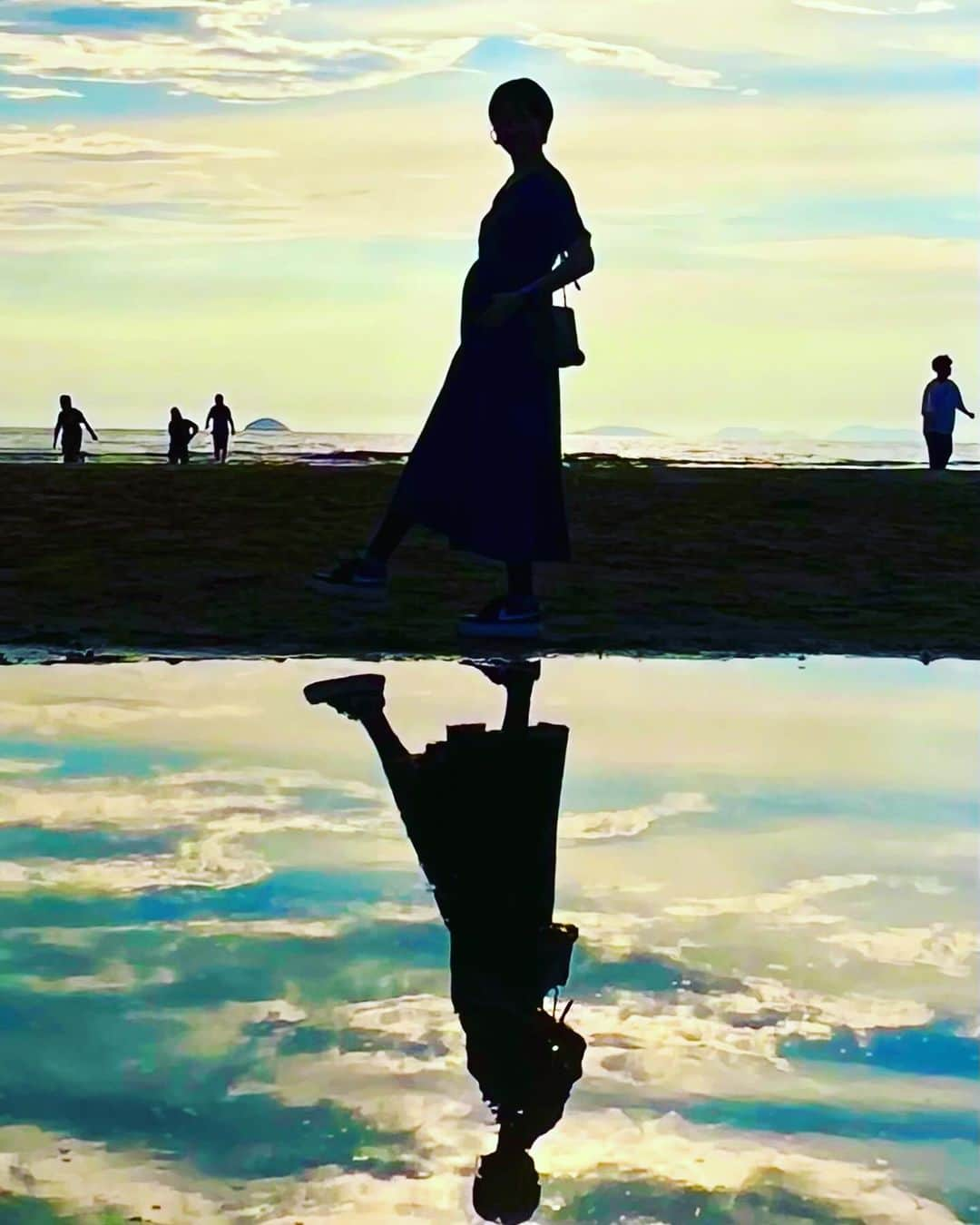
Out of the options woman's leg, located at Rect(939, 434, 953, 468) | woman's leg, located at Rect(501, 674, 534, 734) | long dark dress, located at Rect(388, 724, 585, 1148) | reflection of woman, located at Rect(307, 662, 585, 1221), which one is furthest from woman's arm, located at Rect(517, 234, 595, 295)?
woman's leg, located at Rect(939, 434, 953, 468)

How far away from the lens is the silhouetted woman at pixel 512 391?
9.12m

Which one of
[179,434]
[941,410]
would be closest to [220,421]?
[179,434]

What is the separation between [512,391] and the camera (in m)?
9.30

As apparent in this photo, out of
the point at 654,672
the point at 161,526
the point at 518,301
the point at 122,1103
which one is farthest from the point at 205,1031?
the point at 161,526

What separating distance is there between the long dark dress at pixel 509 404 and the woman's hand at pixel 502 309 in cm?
5

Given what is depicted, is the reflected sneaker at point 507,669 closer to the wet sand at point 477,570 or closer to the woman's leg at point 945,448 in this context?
the wet sand at point 477,570

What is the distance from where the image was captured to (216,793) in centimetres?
558

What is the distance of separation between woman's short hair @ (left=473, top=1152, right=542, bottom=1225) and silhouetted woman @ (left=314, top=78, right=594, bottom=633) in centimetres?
622

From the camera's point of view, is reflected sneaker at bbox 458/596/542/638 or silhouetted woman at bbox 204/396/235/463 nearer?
reflected sneaker at bbox 458/596/542/638

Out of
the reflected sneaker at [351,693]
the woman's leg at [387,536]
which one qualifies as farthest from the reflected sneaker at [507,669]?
the woman's leg at [387,536]

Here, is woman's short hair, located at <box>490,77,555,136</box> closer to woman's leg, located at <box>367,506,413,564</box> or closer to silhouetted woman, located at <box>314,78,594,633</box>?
silhouetted woman, located at <box>314,78,594,633</box>

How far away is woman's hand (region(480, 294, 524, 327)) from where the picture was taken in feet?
29.7

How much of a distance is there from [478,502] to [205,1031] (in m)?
6.03

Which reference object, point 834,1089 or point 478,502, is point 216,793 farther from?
point 478,502
